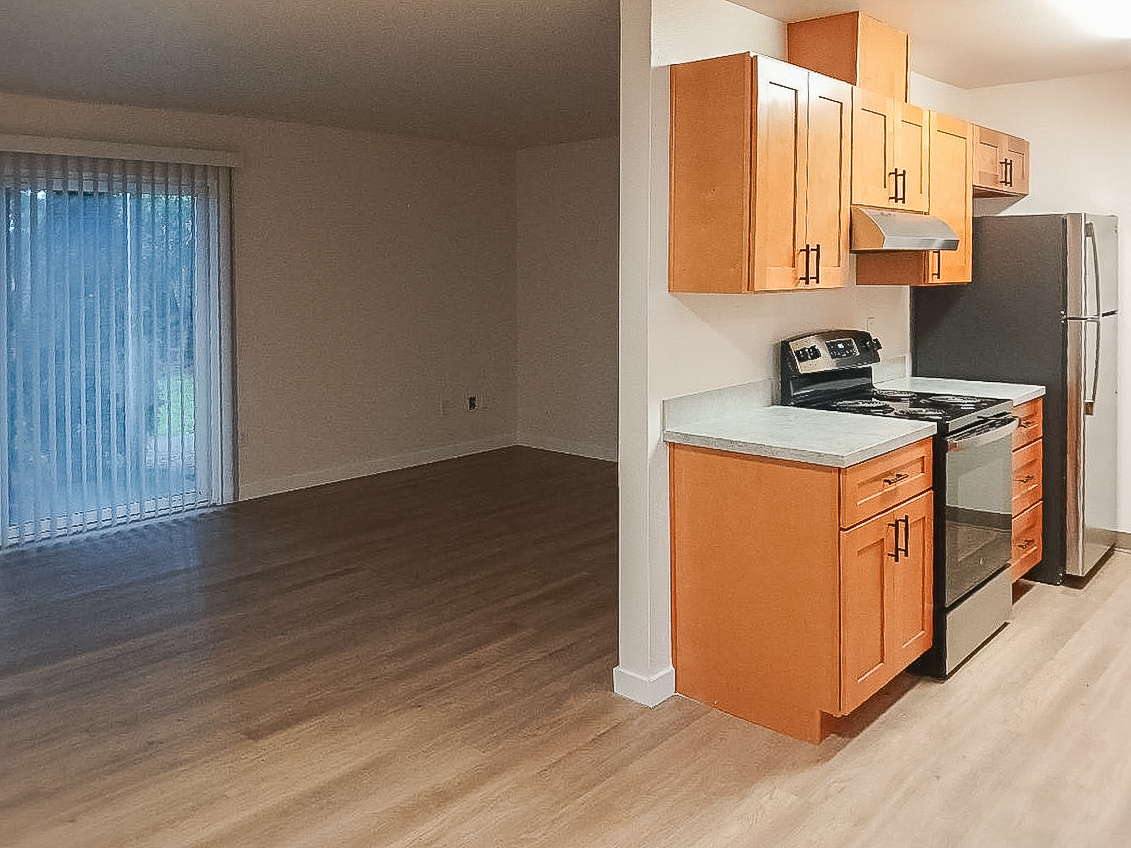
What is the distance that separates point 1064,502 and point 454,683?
2859 millimetres

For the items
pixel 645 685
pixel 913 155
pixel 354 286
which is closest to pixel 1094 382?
pixel 913 155

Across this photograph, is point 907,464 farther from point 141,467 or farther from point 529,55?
point 141,467

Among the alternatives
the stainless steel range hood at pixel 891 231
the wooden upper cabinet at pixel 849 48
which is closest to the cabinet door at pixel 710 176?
the stainless steel range hood at pixel 891 231

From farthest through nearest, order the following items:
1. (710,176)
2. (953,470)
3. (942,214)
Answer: (942,214) < (953,470) < (710,176)

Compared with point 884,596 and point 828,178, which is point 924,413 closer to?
point 884,596

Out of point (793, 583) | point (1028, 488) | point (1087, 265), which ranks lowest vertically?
point (793, 583)

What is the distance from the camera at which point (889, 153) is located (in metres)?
3.85

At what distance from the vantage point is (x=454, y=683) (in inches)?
142

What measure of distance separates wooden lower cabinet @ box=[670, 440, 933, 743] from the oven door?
0.40 feet

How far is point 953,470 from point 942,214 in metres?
1.29

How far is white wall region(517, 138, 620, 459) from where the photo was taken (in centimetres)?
755

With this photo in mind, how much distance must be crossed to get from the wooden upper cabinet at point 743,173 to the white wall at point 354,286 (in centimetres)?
395

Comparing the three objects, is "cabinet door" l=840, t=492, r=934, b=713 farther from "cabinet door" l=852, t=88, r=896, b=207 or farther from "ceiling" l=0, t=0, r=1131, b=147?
"ceiling" l=0, t=0, r=1131, b=147

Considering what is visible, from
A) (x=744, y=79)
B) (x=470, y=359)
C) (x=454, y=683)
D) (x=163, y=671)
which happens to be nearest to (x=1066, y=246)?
(x=744, y=79)
